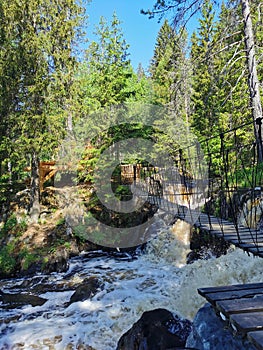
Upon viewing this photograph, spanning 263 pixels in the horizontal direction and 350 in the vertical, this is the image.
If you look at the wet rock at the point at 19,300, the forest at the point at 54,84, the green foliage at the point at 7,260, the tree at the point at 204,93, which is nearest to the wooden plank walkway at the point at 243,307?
the wet rock at the point at 19,300

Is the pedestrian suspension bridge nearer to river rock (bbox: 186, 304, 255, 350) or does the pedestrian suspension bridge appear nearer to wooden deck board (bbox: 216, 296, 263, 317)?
wooden deck board (bbox: 216, 296, 263, 317)

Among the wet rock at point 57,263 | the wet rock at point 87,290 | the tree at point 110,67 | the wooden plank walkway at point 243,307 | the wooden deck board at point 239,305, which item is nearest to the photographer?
the wooden plank walkway at point 243,307

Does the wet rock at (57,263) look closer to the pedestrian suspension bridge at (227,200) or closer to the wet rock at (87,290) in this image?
the wet rock at (87,290)

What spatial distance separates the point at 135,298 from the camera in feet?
15.8

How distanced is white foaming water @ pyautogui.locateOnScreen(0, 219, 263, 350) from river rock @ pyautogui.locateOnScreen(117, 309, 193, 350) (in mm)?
588

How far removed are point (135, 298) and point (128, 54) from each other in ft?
28.7

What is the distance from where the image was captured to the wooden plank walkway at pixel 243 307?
1626mm

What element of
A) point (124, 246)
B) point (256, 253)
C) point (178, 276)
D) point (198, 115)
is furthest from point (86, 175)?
point (198, 115)

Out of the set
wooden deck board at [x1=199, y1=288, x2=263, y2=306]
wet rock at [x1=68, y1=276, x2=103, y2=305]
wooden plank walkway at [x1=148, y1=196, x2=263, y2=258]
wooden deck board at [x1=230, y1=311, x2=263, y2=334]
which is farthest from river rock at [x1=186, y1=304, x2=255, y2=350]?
wet rock at [x1=68, y1=276, x2=103, y2=305]

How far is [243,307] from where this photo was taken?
194 cm

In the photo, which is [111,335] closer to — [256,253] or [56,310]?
[56,310]

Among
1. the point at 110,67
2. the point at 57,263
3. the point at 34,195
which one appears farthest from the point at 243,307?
the point at 110,67

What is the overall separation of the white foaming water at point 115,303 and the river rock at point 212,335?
4.46ft

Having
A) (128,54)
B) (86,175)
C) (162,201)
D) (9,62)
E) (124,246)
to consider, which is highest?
(128,54)
